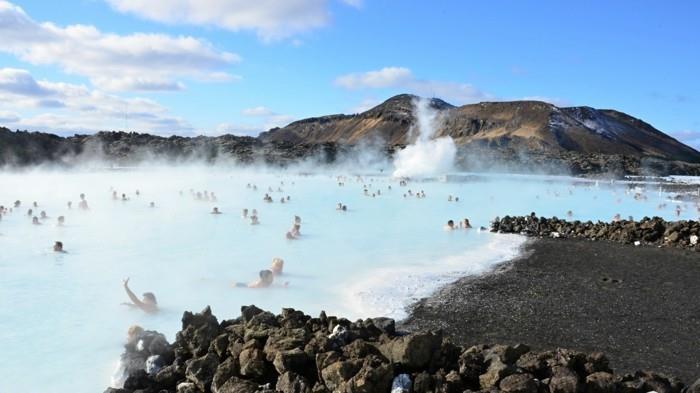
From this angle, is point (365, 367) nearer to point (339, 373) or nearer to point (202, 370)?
point (339, 373)

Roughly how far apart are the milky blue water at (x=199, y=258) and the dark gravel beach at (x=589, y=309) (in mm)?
888

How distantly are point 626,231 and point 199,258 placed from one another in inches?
419

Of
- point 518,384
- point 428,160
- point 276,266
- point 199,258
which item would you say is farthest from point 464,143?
point 518,384

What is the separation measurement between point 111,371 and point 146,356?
83 cm

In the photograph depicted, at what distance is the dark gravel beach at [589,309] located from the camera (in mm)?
6473

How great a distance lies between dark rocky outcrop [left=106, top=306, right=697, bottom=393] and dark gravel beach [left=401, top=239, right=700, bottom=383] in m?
1.64

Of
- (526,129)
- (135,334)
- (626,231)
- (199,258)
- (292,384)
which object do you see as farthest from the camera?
(526,129)

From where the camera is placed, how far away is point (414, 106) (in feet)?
529

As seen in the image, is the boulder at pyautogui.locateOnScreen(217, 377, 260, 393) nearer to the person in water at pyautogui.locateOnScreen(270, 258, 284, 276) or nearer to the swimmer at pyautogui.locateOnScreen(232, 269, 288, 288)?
the swimmer at pyautogui.locateOnScreen(232, 269, 288, 288)

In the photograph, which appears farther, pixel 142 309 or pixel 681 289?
pixel 681 289

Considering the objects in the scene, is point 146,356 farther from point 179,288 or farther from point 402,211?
point 402,211

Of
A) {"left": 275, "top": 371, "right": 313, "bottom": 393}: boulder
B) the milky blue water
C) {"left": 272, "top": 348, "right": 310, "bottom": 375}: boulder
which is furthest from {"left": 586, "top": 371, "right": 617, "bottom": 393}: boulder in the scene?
the milky blue water

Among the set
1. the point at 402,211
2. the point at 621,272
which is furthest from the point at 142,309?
the point at 402,211

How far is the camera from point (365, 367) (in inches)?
171
